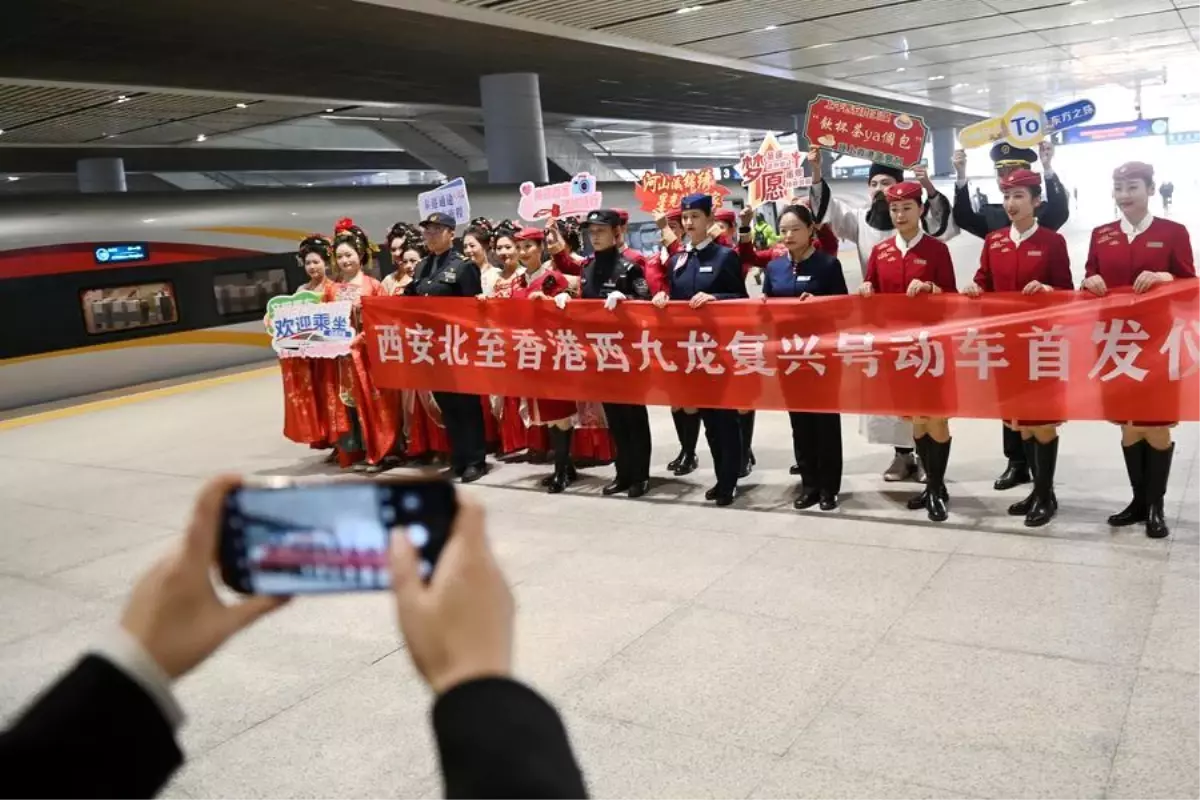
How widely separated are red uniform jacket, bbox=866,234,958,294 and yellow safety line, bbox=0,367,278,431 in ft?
28.4

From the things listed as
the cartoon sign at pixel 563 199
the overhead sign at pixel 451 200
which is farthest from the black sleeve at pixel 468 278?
the cartoon sign at pixel 563 199

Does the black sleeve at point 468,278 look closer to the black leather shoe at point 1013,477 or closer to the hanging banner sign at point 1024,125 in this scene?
the hanging banner sign at point 1024,125

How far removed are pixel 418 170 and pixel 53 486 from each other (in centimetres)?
2830

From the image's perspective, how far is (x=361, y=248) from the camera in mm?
7000

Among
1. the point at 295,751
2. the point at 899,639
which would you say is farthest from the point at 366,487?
the point at 899,639

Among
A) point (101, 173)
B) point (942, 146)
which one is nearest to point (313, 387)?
point (101, 173)

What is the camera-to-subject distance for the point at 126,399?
1098 centimetres

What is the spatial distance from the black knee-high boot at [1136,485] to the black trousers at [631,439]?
2441 millimetres

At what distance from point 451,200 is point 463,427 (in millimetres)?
2622

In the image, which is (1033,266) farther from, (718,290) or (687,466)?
(687,466)

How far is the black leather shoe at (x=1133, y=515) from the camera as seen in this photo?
14.9 ft

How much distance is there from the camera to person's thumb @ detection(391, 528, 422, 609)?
818 millimetres

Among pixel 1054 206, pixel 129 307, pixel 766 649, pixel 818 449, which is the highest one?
pixel 1054 206

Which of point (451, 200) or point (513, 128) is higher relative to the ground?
point (513, 128)
